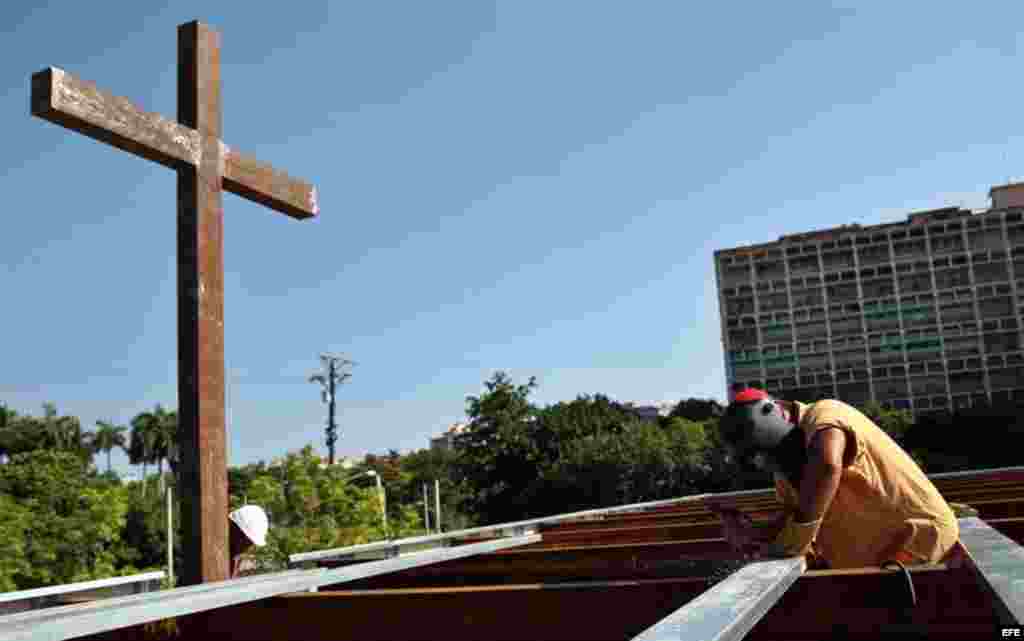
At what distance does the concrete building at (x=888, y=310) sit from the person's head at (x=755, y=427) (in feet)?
221

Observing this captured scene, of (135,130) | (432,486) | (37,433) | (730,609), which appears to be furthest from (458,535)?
(37,433)

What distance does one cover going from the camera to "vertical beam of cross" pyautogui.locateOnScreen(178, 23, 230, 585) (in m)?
3.27

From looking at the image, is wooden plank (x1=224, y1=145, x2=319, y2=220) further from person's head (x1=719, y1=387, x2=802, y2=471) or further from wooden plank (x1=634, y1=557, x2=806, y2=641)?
wooden plank (x1=634, y1=557, x2=806, y2=641)

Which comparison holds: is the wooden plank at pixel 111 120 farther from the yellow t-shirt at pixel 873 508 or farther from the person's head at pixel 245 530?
the yellow t-shirt at pixel 873 508

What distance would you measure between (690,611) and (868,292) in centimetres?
7545

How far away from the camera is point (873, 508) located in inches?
115

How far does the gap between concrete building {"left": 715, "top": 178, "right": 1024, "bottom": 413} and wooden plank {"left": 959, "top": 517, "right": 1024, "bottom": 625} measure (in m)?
67.5

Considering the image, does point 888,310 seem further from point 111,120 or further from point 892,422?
point 111,120

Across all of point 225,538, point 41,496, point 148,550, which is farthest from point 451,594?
point 148,550

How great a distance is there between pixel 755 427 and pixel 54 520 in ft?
96.7

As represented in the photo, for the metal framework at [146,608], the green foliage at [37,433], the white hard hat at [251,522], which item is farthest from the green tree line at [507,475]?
the green foliage at [37,433]

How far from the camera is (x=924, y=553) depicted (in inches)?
112

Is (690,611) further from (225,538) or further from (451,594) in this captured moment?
(225,538)

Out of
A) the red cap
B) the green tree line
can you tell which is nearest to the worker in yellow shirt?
the red cap
